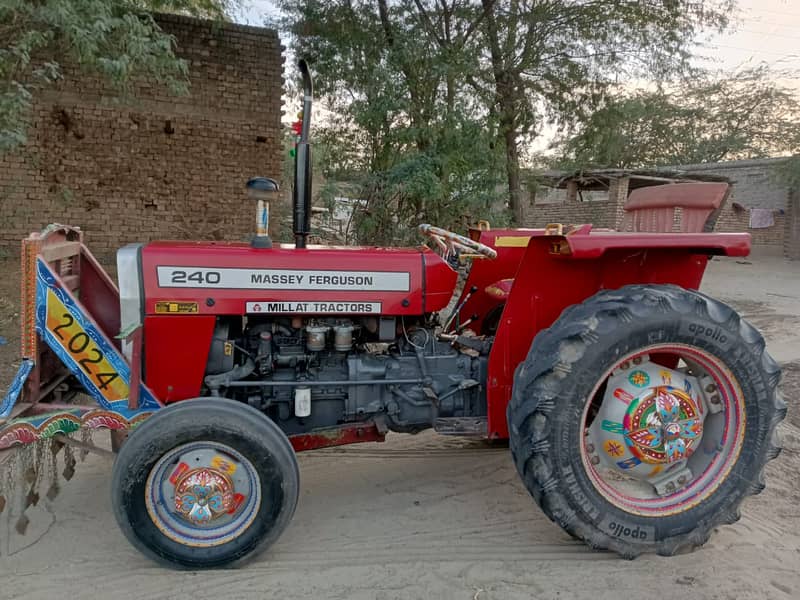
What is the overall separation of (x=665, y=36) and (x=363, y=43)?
17.0ft

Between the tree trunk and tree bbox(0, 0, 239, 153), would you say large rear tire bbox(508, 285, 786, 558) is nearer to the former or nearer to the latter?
tree bbox(0, 0, 239, 153)

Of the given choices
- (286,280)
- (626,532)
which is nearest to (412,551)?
(626,532)

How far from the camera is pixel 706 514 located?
7.76 feet

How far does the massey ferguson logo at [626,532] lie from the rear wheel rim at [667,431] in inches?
2.9

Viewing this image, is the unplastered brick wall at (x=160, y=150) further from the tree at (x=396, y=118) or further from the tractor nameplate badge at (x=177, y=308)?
the tractor nameplate badge at (x=177, y=308)

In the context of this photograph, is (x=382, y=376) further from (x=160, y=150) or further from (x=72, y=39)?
(x=160, y=150)

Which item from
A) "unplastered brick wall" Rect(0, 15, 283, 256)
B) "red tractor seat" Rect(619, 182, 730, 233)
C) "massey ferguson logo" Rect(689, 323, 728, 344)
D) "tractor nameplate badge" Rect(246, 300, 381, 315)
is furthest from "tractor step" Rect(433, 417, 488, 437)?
"unplastered brick wall" Rect(0, 15, 283, 256)

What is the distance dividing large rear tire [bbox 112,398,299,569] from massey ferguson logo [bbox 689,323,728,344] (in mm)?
1653

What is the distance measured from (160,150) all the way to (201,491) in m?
7.10

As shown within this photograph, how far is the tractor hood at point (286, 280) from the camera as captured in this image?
242 centimetres

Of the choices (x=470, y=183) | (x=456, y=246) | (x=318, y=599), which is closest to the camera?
(x=318, y=599)

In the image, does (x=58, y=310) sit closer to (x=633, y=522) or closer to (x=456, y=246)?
(x=456, y=246)

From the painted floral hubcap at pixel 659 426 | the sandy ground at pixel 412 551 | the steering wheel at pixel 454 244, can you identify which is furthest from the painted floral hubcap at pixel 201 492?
the painted floral hubcap at pixel 659 426

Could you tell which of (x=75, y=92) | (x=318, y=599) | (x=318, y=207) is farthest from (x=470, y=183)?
(x=318, y=599)
